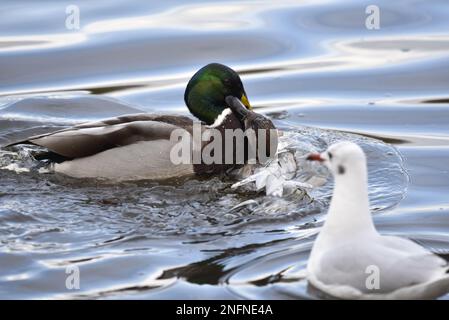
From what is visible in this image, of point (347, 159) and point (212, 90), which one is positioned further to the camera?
point (212, 90)

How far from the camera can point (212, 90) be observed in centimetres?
931

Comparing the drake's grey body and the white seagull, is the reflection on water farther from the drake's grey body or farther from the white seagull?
the white seagull

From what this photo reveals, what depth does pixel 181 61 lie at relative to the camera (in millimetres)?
12477

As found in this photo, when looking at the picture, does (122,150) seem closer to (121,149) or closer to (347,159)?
(121,149)

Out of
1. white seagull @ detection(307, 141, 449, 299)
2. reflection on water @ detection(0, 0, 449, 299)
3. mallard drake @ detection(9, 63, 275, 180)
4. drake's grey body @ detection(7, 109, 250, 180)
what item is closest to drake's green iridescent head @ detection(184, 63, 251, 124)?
mallard drake @ detection(9, 63, 275, 180)

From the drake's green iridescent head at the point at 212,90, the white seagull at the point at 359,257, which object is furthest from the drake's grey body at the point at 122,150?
the white seagull at the point at 359,257

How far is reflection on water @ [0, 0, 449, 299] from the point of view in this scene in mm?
6598

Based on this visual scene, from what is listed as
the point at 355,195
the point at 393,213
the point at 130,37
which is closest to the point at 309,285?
the point at 355,195

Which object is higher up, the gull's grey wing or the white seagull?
the gull's grey wing

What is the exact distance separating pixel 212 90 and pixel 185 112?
4.90 ft

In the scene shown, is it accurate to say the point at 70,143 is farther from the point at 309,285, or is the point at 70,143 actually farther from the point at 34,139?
the point at 309,285

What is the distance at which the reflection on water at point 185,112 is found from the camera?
660 centimetres

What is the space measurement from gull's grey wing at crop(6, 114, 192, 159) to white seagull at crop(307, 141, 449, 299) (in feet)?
9.70

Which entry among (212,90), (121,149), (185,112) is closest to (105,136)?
(121,149)
